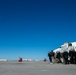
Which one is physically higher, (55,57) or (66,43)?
(66,43)

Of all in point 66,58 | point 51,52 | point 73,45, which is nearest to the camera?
point 66,58

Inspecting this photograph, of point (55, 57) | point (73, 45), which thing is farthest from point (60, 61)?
point (73, 45)

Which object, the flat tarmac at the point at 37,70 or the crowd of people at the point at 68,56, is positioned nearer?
the flat tarmac at the point at 37,70

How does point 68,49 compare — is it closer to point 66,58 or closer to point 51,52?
point 66,58

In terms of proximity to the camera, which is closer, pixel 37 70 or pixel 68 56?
pixel 37 70

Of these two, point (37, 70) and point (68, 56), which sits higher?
point (68, 56)

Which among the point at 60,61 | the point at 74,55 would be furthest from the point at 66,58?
the point at 60,61

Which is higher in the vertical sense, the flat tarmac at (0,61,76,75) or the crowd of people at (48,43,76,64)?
the crowd of people at (48,43,76,64)

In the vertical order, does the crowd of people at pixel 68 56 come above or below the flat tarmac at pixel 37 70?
above

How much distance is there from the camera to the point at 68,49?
4822cm

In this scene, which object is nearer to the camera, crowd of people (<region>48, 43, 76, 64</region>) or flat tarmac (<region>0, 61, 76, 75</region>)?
flat tarmac (<region>0, 61, 76, 75</region>)

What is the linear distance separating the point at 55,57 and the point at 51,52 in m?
2.73

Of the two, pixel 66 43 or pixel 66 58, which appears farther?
pixel 66 43

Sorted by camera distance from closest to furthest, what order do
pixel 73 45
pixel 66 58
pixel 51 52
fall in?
pixel 66 58 < pixel 73 45 < pixel 51 52
